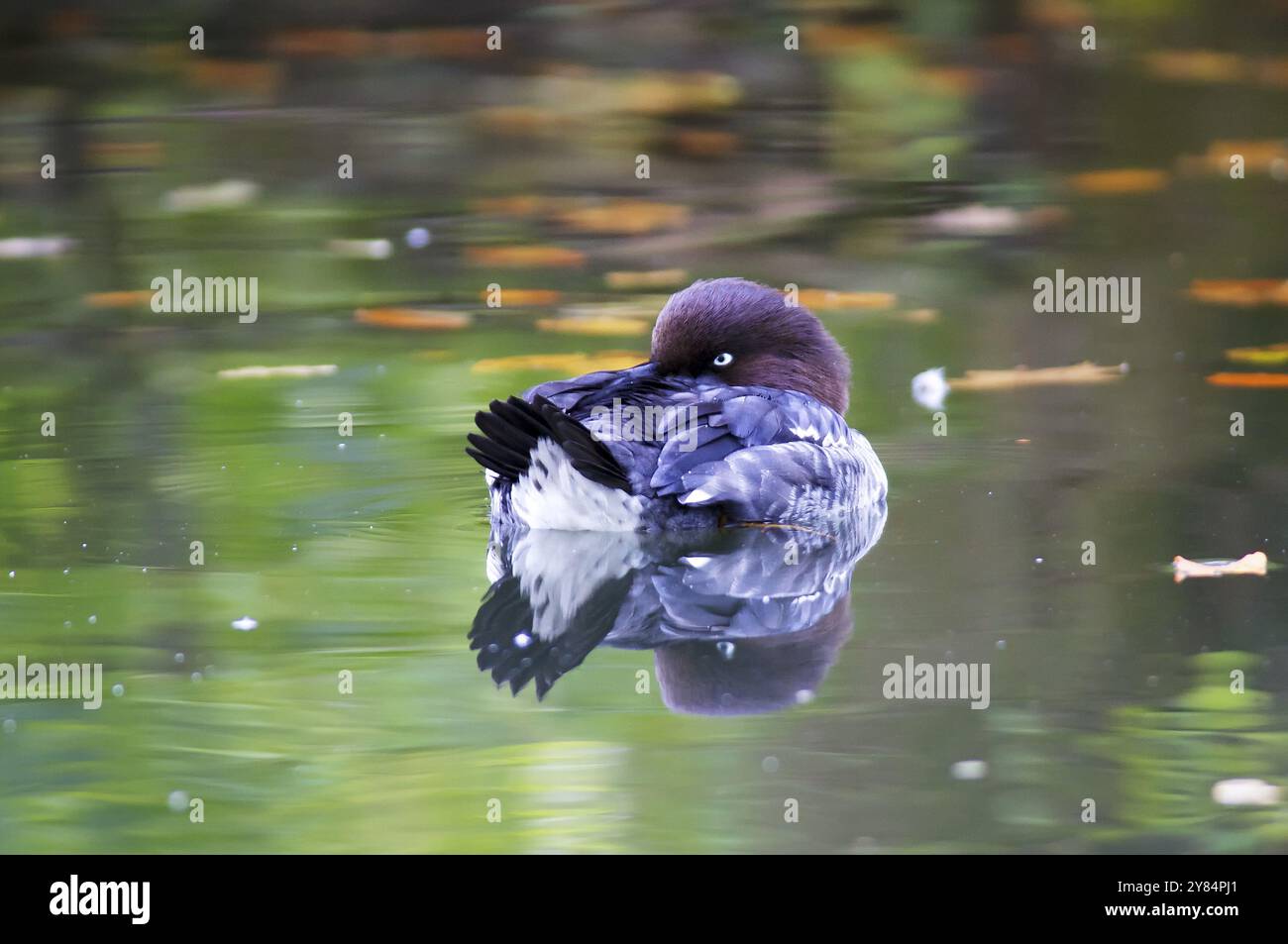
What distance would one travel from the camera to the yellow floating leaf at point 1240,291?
9.34 metres

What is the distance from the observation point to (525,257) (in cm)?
1042

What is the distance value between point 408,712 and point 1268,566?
9.00 feet

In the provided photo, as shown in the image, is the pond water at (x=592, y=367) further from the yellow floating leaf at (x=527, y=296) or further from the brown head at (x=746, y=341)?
the brown head at (x=746, y=341)

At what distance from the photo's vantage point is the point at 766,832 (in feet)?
12.3

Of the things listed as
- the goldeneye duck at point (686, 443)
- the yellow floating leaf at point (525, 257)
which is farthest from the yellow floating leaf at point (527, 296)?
the goldeneye duck at point (686, 443)

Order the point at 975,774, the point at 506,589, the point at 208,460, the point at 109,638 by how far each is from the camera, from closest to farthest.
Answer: the point at 975,774
the point at 109,638
the point at 506,589
the point at 208,460

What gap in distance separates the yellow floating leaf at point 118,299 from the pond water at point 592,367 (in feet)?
0.09

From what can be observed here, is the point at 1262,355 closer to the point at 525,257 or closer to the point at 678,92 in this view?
the point at 525,257

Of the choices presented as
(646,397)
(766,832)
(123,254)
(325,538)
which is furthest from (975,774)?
(123,254)

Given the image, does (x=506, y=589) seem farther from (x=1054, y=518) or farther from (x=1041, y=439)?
(x=1041, y=439)

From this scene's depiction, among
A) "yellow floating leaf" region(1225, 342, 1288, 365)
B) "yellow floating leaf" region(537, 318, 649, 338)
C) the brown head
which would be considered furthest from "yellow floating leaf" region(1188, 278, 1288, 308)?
the brown head

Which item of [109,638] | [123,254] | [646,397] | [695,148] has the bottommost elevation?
[109,638]

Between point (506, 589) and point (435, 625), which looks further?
point (506, 589)

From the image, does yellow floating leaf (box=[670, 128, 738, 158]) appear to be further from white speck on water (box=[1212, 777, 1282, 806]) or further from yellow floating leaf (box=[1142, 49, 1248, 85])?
white speck on water (box=[1212, 777, 1282, 806])
